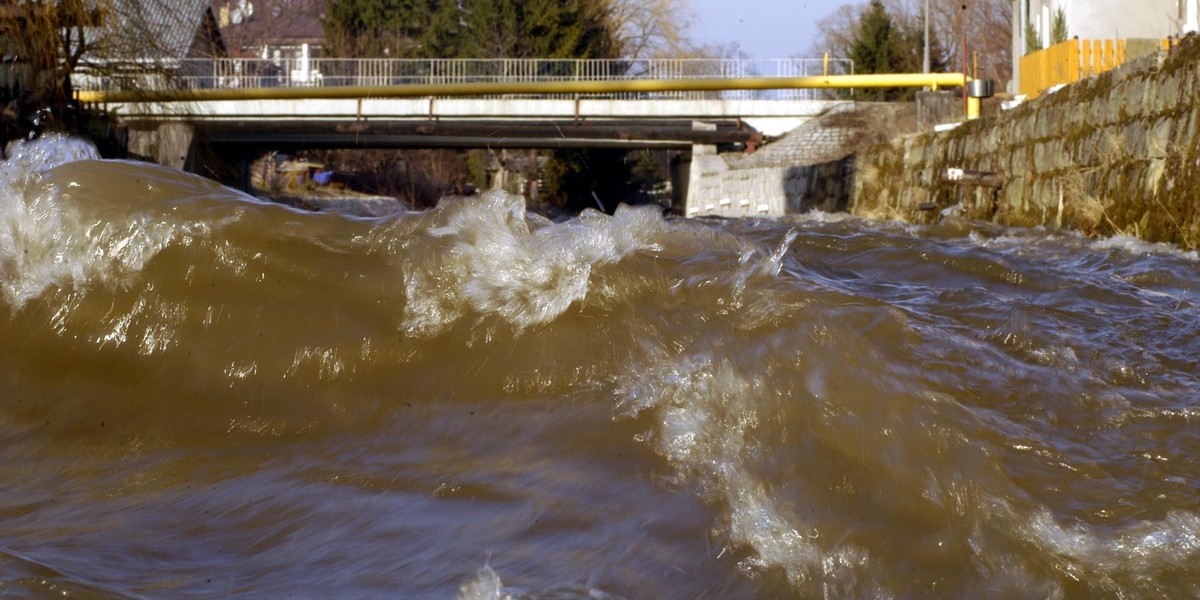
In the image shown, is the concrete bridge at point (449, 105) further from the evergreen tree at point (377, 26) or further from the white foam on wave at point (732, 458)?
the white foam on wave at point (732, 458)

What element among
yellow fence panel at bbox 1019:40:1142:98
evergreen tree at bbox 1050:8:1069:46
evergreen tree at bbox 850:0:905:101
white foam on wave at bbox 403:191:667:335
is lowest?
white foam on wave at bbox 403:191:667:335

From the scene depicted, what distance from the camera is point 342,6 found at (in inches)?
1750

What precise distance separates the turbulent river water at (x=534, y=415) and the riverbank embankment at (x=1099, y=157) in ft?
12.7

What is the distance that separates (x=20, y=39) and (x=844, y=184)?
12483 millimetres

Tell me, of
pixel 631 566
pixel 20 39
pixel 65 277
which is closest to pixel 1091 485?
pixel 631 566

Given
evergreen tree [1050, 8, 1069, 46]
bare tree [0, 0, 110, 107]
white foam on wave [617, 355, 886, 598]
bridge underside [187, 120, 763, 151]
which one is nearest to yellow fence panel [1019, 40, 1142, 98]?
evergreen tree [1050, 8, 1069, 46]

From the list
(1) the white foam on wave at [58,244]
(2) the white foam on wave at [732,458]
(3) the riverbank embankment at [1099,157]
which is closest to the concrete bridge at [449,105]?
(3) the riverbank embankment at [1099,157]

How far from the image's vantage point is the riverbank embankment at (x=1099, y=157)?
8.06 meters

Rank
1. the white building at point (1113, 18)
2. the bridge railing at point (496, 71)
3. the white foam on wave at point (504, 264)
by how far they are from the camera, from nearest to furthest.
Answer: the white foam on wave at point (504, 264), the white building at point (1113, 18), the bridge railing at point (496, 71)

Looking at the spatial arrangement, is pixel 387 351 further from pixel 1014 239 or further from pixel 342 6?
pixel 342 6

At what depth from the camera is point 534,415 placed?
3.23 m

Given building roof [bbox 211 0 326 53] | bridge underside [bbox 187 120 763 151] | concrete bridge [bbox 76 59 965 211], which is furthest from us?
building roof [bbox 211 0 326 53]

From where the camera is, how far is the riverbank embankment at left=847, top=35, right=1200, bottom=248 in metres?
8.06

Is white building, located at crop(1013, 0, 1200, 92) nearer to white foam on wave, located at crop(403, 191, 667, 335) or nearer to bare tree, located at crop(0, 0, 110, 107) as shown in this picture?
bare tree, located at crop(0, 0, 110, 107)
